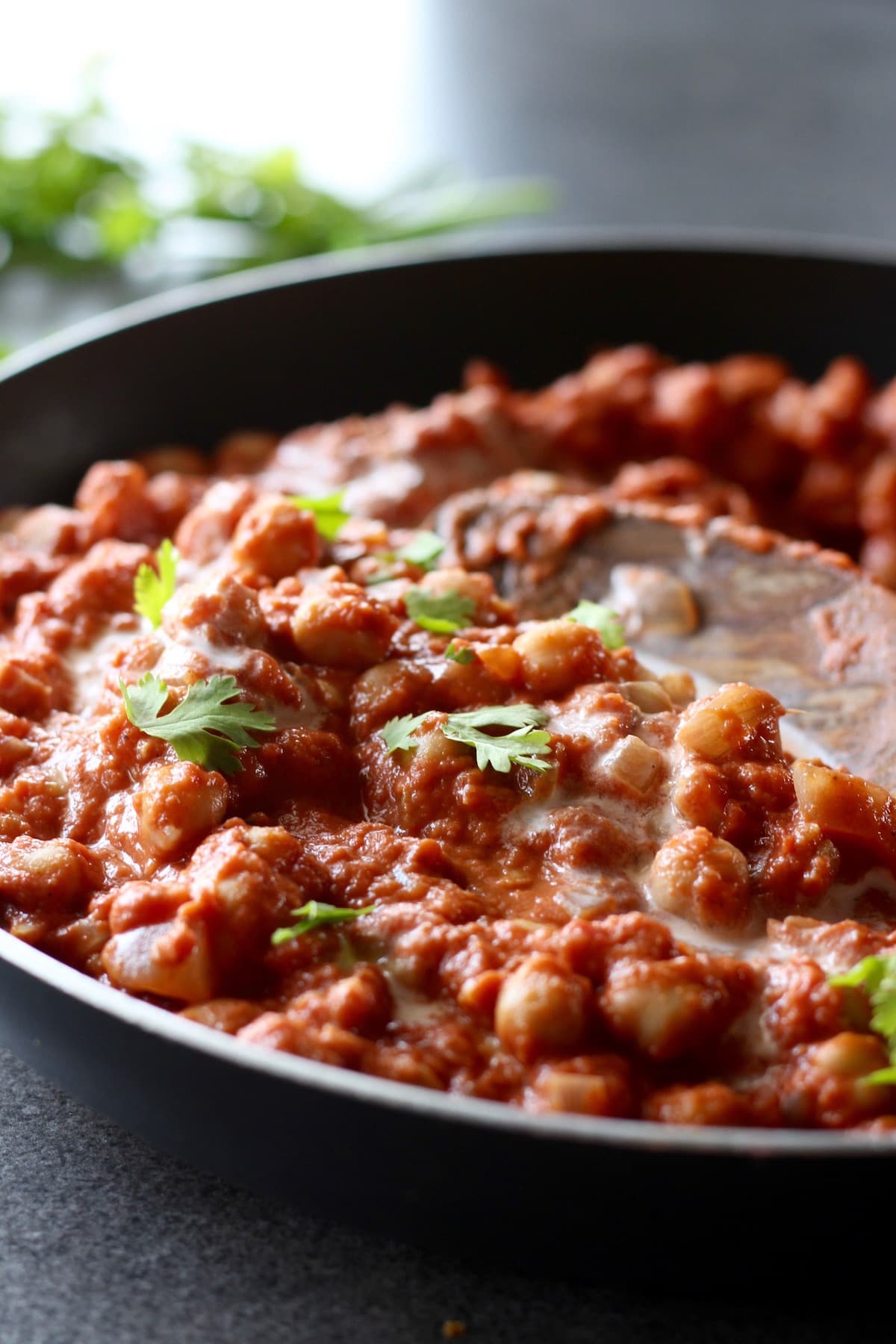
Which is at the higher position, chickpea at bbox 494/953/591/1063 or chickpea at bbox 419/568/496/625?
chickpea at bbox 419/568/496/625

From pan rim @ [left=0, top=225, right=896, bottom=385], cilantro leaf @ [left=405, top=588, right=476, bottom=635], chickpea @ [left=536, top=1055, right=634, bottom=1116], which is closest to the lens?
chickpea @ [left=536, top=1055, right=634, bottom=1116]

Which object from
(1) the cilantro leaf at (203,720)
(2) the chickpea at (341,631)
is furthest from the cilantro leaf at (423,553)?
(1) the cilantro leaf at (203,720)

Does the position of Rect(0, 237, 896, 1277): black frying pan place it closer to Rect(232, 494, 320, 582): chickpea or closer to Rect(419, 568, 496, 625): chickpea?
Rect(232, 494, 320, 582): chickpea

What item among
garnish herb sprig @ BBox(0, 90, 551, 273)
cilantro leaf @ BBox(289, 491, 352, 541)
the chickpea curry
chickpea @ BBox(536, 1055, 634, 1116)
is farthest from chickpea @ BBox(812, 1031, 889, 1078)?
garnish herb sprig @ BBox(0, 90, 551, 273)

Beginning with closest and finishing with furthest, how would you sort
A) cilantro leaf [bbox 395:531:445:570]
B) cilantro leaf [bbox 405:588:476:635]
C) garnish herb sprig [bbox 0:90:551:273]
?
cilantro leaf [bbox 405:588:476:635]
cilantro leaf [bbox 395:531:445:570]
garnish herb sprig [bbox 0:90:551:273]

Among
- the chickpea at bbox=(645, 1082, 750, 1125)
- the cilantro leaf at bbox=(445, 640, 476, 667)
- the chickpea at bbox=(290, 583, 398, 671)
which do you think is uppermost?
the chickpea at bbox=(290, 583, 398, 671)

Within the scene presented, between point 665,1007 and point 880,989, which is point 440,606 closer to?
point 665,1007

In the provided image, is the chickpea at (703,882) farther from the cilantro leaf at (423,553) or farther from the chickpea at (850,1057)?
the cilantro leaf at (423,553)

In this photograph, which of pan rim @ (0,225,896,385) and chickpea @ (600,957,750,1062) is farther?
pan rim @ (0,225,896,385)
